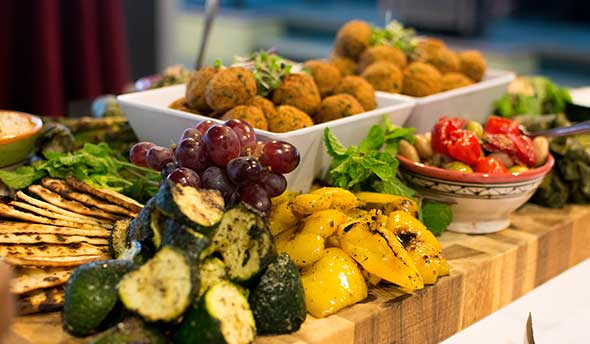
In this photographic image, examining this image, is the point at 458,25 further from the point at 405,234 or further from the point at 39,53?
the point at 405,234

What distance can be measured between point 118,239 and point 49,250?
0.36 feet

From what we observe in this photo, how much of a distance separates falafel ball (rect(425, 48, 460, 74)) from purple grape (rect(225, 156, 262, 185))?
3.34 feet

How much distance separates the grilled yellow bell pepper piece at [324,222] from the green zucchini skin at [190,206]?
20cm

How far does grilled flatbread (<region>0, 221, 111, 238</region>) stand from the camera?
126cm

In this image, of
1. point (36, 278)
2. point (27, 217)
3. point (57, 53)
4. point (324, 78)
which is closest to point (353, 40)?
point (324, 78)

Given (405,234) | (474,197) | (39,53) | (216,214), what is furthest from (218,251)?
(39,53)

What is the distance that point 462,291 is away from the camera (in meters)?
1.41

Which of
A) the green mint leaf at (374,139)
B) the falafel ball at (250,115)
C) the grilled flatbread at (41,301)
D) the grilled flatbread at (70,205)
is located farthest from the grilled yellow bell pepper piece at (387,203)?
the grilled flatbread at (41,301)

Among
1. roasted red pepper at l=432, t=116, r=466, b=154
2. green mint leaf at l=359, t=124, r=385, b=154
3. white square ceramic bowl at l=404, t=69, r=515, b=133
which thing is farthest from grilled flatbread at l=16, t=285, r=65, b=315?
white square ceramic bowl at l=404, t=69, r=515, b=133

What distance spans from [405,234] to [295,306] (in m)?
0.32

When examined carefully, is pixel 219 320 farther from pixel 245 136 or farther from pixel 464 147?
pixel 464 147

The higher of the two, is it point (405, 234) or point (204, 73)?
point (204, 73)

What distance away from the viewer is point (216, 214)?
111cm

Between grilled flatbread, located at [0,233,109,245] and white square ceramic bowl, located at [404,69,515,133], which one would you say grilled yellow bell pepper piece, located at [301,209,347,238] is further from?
white square ceramic bowl, located at [404,69,515,133]
